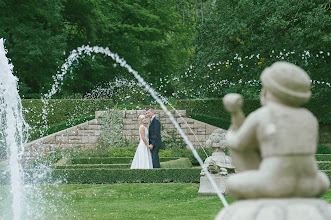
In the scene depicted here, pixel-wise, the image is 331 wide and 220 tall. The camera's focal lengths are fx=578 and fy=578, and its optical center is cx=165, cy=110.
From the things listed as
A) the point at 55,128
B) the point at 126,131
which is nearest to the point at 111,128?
the point at 126,131

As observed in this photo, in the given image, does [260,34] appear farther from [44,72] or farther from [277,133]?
[277,133]

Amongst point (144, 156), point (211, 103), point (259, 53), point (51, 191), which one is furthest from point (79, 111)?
point (51, 191)

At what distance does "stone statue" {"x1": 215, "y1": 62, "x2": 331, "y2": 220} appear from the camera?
3.30m

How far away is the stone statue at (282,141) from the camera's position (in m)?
3.32

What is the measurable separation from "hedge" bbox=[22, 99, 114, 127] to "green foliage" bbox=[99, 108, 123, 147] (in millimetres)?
2327

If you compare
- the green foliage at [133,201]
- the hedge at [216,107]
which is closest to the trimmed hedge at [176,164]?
the green foliage at [133,201]

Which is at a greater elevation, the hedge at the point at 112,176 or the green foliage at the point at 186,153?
the hedge at the point at 112,176

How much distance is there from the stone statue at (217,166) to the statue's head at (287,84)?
→ 7.41 metres

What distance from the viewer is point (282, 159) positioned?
3322mm

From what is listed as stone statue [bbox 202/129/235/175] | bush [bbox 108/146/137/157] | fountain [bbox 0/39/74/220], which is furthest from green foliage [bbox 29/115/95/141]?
stone statue [bbox 202/129/235/175]

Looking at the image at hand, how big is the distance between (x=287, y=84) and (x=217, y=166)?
7647 millimetres

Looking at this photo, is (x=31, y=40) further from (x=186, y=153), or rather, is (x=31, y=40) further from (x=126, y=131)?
(x=186, y=153)

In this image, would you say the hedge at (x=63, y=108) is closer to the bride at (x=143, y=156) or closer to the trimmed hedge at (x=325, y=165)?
the bride at (x=143, y=156)

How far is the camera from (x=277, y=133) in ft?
10.9
